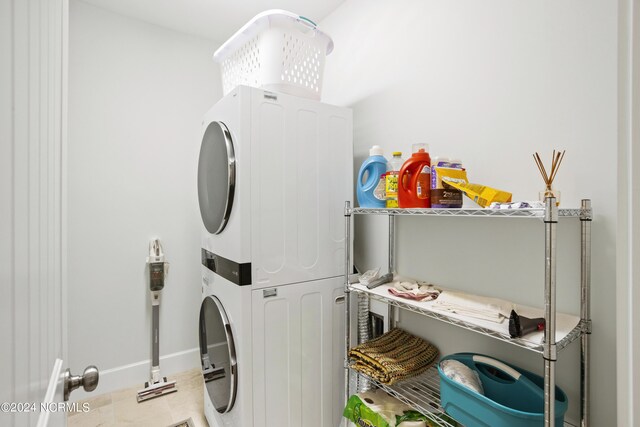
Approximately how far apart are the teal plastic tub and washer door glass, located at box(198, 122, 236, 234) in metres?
1.13

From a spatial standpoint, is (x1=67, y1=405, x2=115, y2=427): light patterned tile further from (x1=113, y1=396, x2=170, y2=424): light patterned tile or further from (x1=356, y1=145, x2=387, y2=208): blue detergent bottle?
(x1=356, y1=145, x2=387, y2=208): blue detergent bottle

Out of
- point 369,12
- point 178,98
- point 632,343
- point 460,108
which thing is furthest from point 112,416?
point 369,12

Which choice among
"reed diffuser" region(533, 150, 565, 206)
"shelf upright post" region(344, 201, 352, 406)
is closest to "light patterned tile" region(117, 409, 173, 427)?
"shelf upright post" region(344, 201, 352, 406)

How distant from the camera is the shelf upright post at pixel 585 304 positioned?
98 cm

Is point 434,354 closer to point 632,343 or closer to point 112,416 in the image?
point 632,343

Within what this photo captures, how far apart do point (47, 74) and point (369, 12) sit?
6.13 ft

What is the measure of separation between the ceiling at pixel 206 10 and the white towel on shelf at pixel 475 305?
2000 millimetres

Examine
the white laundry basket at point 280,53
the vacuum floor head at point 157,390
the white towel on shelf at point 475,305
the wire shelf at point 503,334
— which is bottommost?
the vacuum floor head at point 157,390

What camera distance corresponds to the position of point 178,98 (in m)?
2.46

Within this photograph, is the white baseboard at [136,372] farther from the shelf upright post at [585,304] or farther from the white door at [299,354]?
the shelf upright post at [585,304]

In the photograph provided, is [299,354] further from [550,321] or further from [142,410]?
[142,410]

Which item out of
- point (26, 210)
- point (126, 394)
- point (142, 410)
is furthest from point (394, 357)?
point (126, 394)

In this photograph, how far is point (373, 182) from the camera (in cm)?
144

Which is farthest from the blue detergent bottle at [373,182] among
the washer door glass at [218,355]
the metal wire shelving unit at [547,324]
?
the washer door glass at [218,355]
